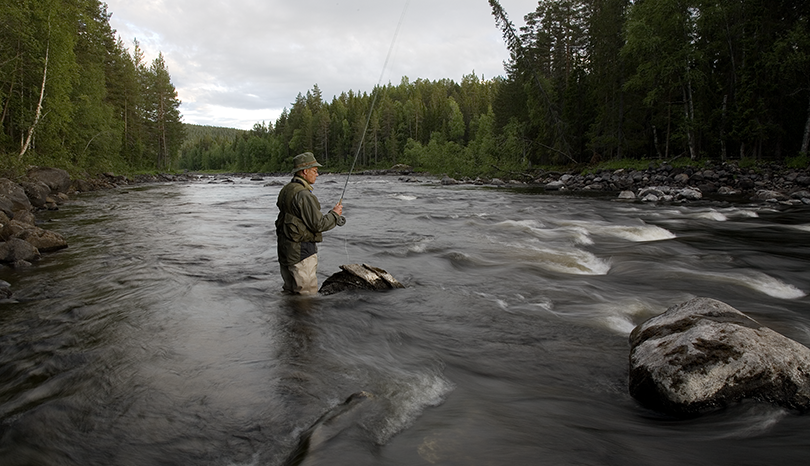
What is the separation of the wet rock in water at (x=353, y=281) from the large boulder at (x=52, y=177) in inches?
860

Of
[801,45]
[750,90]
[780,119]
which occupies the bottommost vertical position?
[780,119]

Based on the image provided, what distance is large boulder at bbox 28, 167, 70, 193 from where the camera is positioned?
22041 mm

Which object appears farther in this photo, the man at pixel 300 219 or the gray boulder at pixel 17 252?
the gray boulder at pixel 17 252

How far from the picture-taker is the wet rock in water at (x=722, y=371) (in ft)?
11.6

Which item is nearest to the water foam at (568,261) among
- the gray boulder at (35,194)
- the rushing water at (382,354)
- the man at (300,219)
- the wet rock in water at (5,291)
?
the rushing water at (382,354)

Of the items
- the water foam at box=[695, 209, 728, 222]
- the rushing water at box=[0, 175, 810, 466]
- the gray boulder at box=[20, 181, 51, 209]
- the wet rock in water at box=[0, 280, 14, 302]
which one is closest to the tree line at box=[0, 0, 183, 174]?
the gray boulder at box=[20, 181, 51, 209]

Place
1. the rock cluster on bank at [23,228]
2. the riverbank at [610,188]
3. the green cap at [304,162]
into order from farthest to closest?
the riverbank at [610,188]
the rock cluster on bank at [23,228]
the green cap at [304,162]

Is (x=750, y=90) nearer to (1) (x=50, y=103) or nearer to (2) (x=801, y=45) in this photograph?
(2) (x=801, y=45)

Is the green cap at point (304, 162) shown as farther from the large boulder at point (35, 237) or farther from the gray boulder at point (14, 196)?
the gray boulder at point (14, 196)

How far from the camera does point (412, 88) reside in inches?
5502

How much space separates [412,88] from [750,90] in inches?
4685

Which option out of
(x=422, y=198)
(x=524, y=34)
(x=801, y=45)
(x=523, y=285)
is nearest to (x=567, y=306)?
(x=523, y=285)

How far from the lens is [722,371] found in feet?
11.8

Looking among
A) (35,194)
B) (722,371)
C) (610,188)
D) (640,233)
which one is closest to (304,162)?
(722,371)
